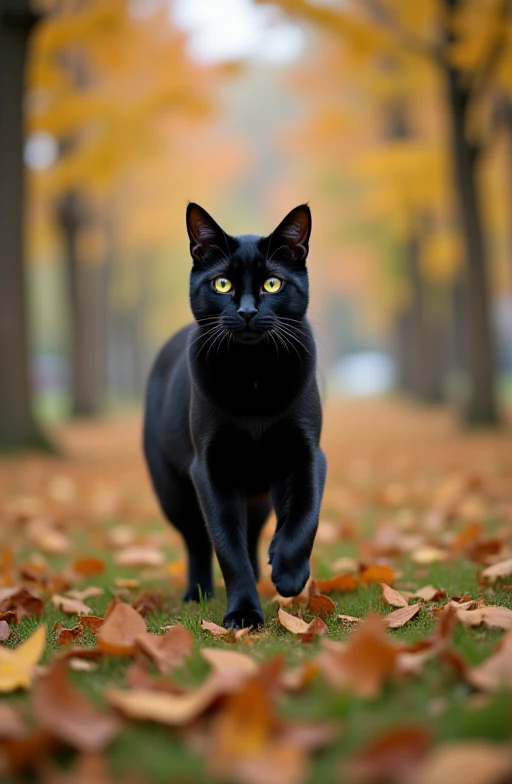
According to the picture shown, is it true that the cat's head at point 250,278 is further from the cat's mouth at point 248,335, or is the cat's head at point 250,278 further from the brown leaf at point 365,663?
the brown leaf at point 365,663

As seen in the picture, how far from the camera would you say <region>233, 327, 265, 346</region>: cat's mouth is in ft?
8.77

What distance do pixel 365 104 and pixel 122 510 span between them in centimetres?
1384

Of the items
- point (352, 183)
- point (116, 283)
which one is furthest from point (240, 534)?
point (116, 283)

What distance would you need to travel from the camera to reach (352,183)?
64.7ft

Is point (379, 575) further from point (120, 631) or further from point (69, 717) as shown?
point (69, 717)

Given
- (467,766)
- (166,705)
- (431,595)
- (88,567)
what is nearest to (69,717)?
(166,705)

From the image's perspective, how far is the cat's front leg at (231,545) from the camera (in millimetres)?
2633

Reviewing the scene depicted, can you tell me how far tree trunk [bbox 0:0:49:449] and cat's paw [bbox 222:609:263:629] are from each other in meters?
6.21

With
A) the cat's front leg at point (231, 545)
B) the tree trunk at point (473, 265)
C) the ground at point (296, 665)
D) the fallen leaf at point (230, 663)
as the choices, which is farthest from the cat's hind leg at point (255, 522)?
the tree trunk at point (473, 265)

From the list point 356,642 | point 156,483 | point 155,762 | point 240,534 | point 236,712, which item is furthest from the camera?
point 156,483

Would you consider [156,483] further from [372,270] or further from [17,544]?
[372,270]

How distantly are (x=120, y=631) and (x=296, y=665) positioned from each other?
53 centimetres

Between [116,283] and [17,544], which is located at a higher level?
[116,283]

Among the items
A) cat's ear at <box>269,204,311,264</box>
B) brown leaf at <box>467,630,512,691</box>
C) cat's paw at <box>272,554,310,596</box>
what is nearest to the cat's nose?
cat's ear at <box>269,204,311,264</box>
